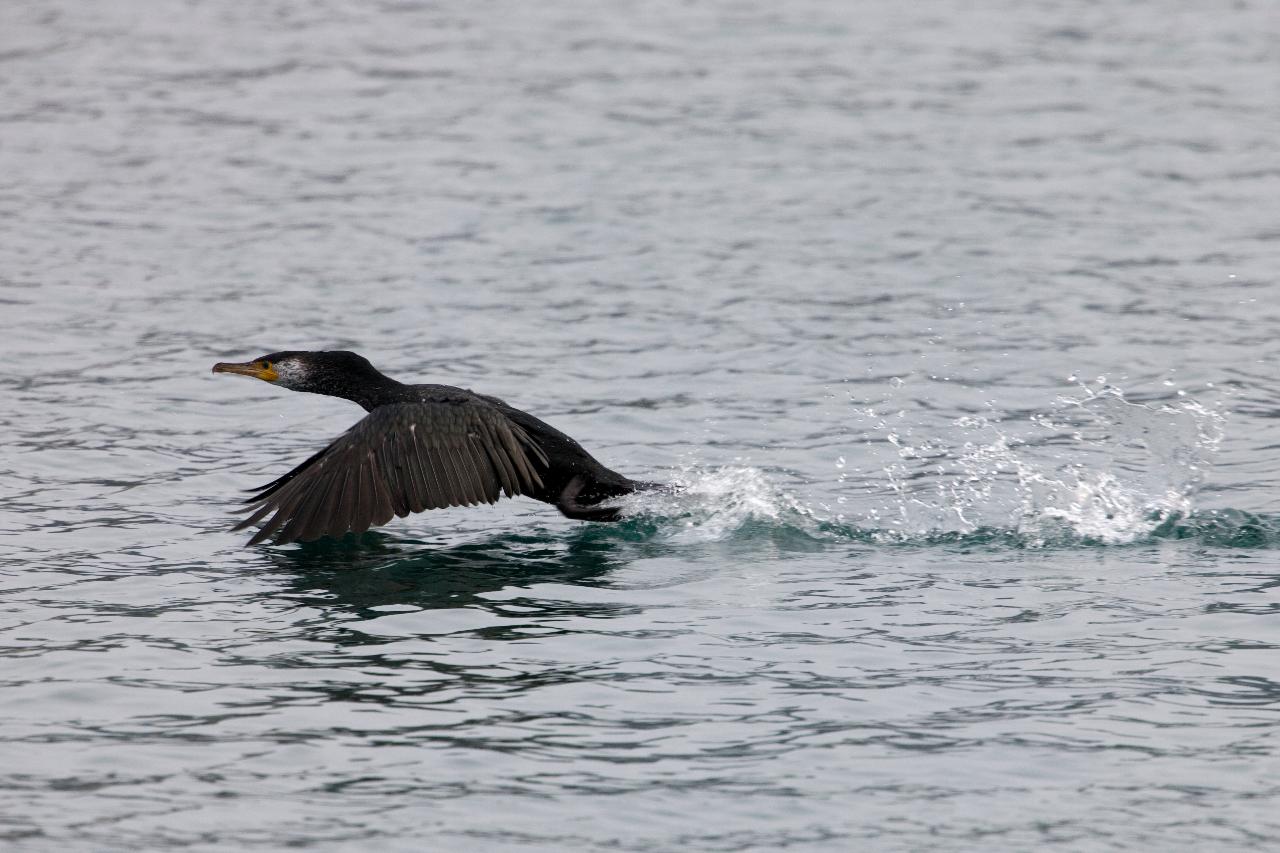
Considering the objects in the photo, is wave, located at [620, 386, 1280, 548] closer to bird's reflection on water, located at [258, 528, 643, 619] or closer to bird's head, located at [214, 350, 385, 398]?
bird's reflection on water, located at [258, 528, 643, 619]

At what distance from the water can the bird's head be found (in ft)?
2.43

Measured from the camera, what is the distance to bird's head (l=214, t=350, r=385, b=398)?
29.6 feet

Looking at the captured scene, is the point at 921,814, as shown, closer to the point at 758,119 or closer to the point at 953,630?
the point at 953,630

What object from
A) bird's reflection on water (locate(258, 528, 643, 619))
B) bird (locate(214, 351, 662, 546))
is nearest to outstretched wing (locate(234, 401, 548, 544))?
bird (locate(214, 351, 662, 546))

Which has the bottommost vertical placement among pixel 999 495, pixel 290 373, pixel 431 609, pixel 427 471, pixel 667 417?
pixel 431 609

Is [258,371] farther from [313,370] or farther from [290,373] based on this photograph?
[313,370]

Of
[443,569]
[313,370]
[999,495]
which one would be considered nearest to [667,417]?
[999,495]

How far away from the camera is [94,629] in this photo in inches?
290

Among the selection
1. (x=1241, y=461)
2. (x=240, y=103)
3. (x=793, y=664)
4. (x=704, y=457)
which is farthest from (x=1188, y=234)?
(x=240, y=103)

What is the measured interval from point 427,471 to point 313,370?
1.38 meters

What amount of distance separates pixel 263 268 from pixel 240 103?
5.01 meters

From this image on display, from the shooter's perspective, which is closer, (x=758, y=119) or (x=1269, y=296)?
(x=1269, y=296)

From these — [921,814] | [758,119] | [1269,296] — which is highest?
[758,119]

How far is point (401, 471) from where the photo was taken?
804 centimetres
